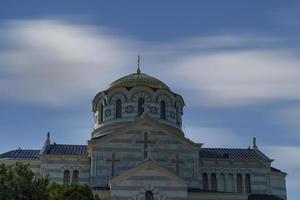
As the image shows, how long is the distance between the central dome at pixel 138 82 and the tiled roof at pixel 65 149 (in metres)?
6.05

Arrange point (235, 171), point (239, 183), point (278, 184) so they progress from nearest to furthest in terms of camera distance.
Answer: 1. point (239, 183)
2. point (235, 171)
3. point (278, 184)

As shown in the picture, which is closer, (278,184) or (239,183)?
(239,183)

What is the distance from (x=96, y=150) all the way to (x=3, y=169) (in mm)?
15351

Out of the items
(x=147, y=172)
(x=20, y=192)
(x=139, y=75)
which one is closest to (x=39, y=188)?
(x=20, y=192)

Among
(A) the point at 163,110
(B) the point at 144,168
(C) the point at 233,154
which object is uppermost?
(A) the point at 163,110

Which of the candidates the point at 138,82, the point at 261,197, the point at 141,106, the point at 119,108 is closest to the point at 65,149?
the point at 119,108

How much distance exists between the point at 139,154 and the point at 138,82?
826 centimetres

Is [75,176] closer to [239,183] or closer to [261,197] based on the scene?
[239,183]

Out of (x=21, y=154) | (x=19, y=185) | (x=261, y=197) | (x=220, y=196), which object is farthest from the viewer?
(x=21, y=154)

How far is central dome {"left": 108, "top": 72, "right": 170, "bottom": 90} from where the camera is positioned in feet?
156

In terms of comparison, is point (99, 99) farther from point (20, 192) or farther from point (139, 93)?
point (20, 192)

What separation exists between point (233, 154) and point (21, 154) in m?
18.8

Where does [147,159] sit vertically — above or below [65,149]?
below

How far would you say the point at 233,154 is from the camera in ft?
158
